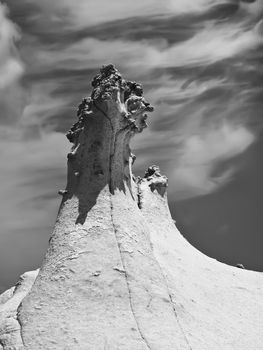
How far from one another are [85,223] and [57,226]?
85cm

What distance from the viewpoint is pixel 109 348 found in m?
12.1

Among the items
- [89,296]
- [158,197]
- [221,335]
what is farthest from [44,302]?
[158,197]

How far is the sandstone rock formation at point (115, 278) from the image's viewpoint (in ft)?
41.6

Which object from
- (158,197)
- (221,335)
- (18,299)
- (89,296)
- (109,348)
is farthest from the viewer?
(158,197)

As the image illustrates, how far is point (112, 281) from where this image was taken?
44.2 ft

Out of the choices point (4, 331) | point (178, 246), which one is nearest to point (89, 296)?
point (4, 331)

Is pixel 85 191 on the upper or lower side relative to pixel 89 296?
upper

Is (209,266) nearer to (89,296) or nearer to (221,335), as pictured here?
(221,335)

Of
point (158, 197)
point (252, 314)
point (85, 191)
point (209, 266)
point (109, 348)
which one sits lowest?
point (109, 348)

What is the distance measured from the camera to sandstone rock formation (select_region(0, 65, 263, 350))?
12688mm

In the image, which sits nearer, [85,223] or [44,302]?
[44,302]

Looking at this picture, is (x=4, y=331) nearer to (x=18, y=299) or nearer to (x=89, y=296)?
(x=89, y=296)

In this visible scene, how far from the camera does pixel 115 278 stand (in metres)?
13.6

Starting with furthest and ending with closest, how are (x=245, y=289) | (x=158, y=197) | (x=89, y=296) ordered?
(x=158, y=197) < (x=245, y=289) < (x=89, y=296)
